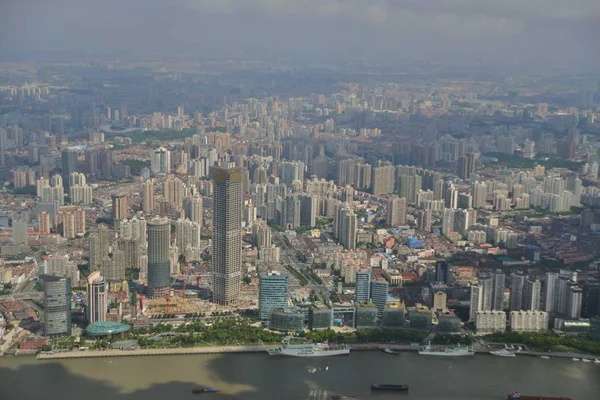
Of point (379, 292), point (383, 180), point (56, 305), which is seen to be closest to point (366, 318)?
point (379, 292)

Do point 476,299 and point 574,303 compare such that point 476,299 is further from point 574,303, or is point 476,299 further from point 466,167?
point 466,167

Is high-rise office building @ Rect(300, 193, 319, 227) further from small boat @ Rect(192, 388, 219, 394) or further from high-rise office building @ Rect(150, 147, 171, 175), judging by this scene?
small boat @ Rect(192, 388, 219, 394)

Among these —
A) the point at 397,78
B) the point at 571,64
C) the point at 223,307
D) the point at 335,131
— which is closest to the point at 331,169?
the point at 335,131

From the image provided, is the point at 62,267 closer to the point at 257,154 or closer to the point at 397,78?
the point at 257,154

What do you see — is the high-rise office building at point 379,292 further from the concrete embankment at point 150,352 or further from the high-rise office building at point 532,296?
the concrete embankment at point 150,352

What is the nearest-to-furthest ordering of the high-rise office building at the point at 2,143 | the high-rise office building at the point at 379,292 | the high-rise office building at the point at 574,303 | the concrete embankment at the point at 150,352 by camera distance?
the concrete embankment at the point at 150,352 → the high-rise office building at the point at 574,303 → the high-rise office building at the point at 379,292 → the high-rise office building at the point at 2,143

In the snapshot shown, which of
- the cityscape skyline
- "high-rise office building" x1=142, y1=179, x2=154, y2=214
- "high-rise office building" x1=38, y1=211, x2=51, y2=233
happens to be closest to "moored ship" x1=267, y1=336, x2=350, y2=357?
the cityscape skyline

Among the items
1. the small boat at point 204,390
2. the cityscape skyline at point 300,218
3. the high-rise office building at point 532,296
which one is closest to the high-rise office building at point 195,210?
the cityscape skyline at point 300,218
